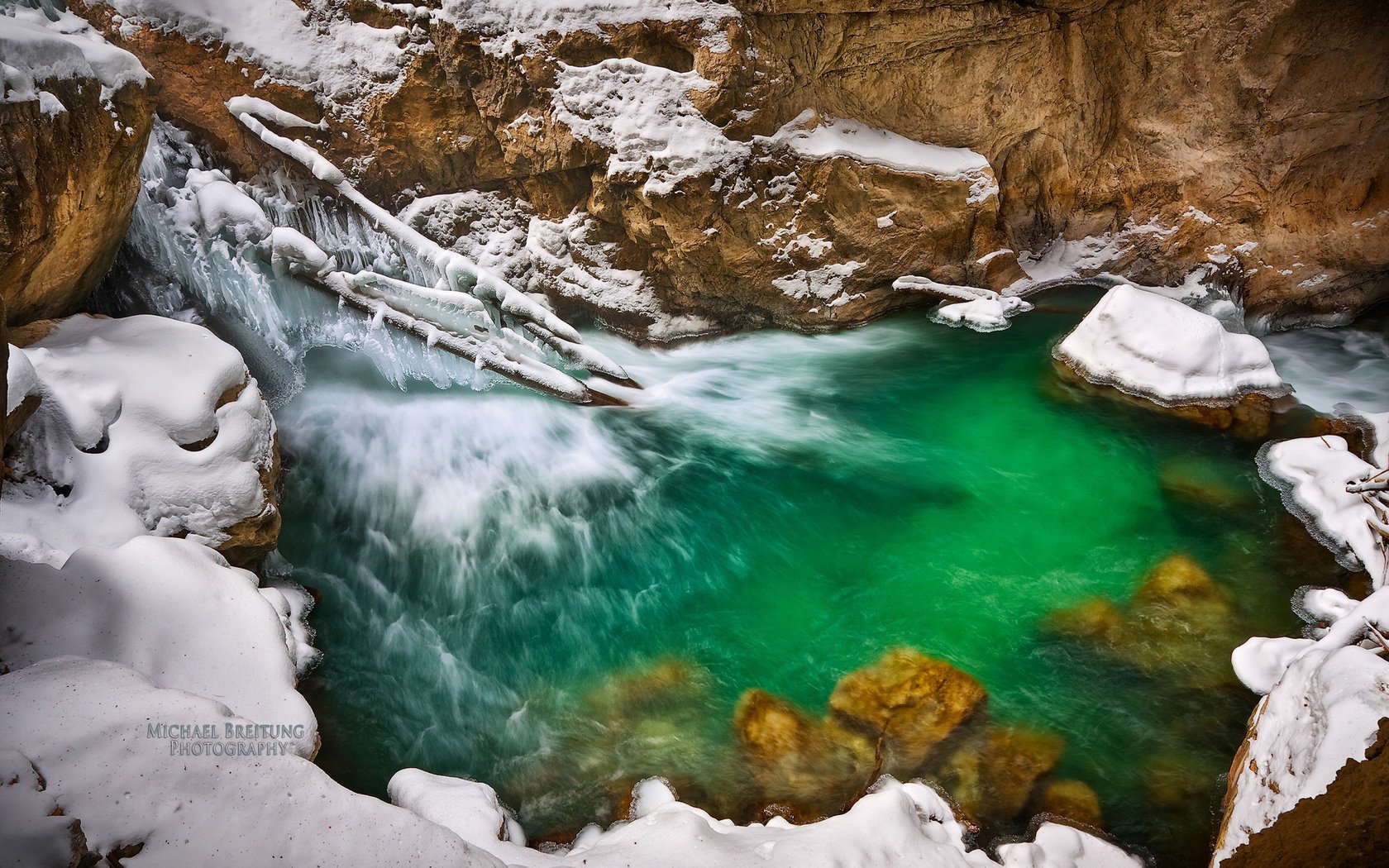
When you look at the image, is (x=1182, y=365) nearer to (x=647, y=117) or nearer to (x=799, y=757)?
(x=799, y=757)

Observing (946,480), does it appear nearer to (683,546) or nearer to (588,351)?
(683,546)

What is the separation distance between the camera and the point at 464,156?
805 cm

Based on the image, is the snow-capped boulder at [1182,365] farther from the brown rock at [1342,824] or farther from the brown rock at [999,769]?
the brown rock at [1342,824]

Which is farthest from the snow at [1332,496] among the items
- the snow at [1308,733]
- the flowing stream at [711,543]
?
the snow at [1308,733]

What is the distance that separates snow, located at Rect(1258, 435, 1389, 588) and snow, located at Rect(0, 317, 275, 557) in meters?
7.38

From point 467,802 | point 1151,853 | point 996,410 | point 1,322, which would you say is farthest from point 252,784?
point 996,410

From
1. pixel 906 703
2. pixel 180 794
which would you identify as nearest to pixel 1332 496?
pixel 906 703

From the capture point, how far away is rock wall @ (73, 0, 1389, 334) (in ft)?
23.0

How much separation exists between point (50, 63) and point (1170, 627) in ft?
26.0

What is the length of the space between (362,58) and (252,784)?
7.70 m

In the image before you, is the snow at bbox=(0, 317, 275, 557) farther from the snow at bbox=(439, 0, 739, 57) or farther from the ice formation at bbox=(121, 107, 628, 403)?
the snow at bbox=(439, 0, 739, 57)

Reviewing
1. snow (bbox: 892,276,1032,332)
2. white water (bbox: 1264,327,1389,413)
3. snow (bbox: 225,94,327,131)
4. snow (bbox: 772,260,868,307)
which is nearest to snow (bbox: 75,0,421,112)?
snow (bbox: 225,94,327,131)

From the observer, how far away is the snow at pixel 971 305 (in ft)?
26.3

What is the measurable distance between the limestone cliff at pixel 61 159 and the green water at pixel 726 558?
6.52ft
